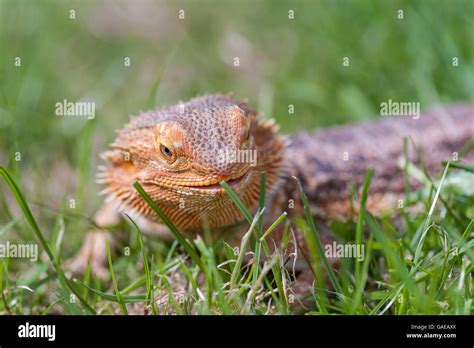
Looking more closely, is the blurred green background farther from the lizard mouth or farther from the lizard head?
the lizard mouth

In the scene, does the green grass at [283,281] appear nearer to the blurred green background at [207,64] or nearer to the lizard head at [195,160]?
the lizard head at [195,160]

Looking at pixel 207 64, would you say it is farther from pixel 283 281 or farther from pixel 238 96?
pixel 283 281

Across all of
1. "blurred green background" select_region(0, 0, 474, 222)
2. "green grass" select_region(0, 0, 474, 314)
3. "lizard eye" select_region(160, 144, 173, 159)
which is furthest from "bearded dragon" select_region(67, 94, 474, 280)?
"blurred green background" select_region(0, 0, 474, 222)

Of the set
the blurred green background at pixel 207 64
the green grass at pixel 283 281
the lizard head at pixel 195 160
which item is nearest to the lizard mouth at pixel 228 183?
the lizard head at pixel 195 160

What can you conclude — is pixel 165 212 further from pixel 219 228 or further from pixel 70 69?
pixel 70 69

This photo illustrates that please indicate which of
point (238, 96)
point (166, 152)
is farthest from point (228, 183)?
point (238, 96)
